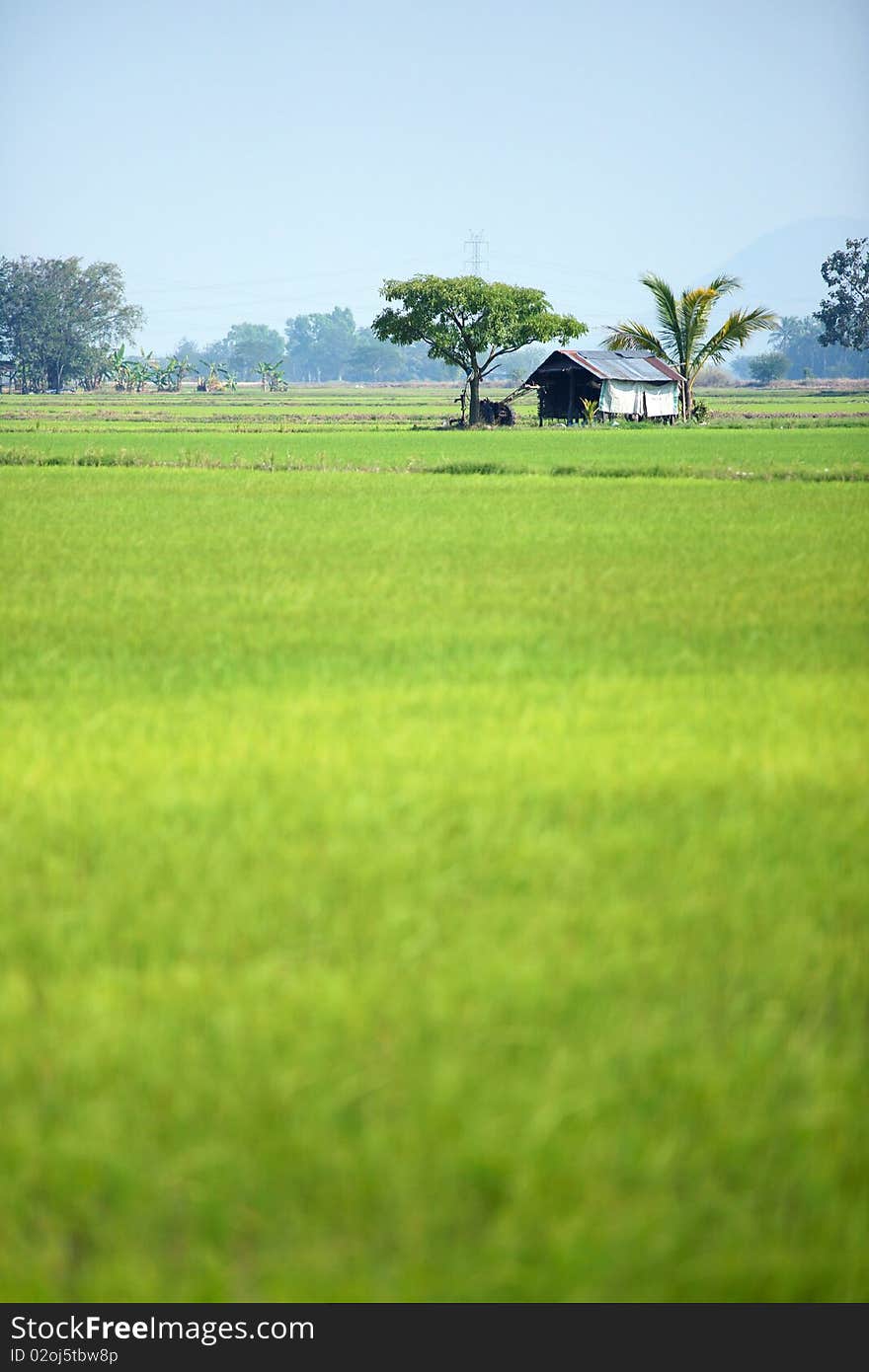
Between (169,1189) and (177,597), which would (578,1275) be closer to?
(169,1189)

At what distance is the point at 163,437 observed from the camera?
35.3 meters

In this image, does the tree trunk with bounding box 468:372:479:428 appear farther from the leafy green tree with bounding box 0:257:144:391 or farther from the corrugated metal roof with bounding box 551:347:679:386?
the leafy green tree with bounding box 0:257:144:391

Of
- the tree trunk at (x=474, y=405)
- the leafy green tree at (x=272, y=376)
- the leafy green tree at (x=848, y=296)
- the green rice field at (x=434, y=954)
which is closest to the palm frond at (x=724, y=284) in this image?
the tree trunk at (x=474, y=405)

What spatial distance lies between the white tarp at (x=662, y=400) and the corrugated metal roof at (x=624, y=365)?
0.34m

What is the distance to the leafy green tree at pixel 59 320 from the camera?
4082 inches

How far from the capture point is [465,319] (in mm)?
46062

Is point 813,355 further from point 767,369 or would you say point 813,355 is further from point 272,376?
point 272,376

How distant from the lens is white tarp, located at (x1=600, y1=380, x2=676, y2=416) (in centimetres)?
4712

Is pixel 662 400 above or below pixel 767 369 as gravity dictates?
below

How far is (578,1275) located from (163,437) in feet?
113

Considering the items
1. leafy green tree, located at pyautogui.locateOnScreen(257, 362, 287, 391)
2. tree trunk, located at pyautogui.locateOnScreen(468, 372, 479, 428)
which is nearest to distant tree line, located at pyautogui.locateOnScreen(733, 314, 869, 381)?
leafy green tree, located at pyautogui.locateOnScreen(257, 362, 287, 391)

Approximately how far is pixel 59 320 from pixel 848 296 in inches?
2284

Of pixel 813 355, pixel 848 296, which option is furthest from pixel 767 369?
pixel 813 355

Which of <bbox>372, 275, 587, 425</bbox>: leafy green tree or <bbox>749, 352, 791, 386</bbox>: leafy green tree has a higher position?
<bbox>749, 352, 791, 386</bbox>: leafy green tree
